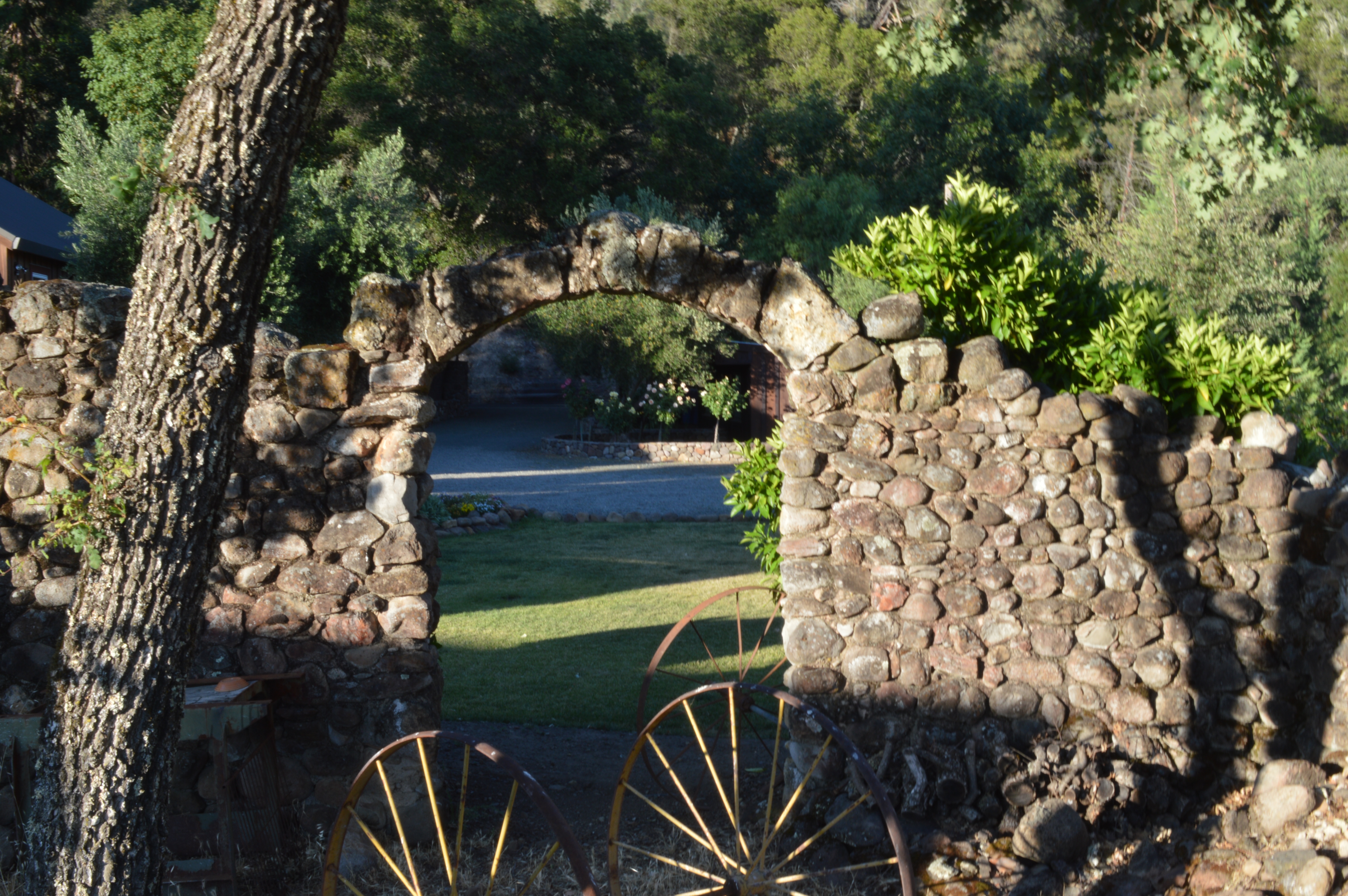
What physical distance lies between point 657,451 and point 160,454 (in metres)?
18.1

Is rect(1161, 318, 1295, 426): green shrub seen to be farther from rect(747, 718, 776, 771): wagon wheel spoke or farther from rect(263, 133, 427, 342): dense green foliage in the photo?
rect(263, 133, 427, 342): dense green foliage

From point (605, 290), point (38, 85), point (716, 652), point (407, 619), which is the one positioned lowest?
point (716, 652)

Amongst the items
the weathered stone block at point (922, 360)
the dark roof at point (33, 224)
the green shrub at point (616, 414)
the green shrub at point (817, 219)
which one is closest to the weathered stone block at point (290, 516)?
the weathered stone block at point (922, 360)

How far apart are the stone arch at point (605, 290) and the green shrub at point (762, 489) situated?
87 centimetres

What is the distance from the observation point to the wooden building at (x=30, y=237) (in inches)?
583

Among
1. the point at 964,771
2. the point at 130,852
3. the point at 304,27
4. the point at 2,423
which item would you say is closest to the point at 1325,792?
the point at 964,771

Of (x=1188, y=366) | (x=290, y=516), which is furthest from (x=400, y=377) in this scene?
(x=1188, y=366)

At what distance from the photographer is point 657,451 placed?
834 inches

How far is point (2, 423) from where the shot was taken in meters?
4.70

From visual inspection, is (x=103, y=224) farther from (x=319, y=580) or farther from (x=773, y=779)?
(x=773, y=779)

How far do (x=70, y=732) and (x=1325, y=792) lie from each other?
498 cm

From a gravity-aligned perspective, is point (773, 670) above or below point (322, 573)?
below

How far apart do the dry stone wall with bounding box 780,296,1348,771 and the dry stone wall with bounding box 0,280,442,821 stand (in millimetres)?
1937

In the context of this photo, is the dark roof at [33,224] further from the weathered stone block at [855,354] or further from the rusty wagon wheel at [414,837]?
the weathered stone block at [855,354]
